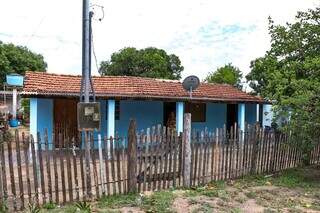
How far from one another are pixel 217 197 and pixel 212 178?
1345mm

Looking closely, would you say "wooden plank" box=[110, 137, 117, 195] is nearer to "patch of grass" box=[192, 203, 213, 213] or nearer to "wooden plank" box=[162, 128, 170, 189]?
"wooden plank" box=[162, 128, 170, 189]

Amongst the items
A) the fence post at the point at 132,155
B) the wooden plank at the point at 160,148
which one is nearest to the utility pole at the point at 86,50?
the fence post at the point at 132,155

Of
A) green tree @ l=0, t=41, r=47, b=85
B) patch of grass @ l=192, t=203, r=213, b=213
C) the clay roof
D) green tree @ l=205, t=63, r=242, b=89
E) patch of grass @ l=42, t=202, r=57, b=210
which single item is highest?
green tree @ l=0, t=41, r=47, b=85

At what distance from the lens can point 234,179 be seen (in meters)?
9.80

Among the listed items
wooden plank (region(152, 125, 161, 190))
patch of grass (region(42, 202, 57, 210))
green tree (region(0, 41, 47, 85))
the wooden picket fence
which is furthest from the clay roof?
green tree (region(0, 41, 47, 85))

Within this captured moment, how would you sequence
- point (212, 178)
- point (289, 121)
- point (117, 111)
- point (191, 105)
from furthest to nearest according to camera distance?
point (191, 105) < point (117, 111) < point (289, 121) < point (212, 178)

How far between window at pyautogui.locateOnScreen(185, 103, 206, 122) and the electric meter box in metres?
11.7

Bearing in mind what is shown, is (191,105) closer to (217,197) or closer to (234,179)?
(234,179)

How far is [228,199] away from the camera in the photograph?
780 centimetres

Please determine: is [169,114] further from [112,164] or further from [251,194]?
[112,164]

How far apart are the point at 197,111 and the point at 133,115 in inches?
145

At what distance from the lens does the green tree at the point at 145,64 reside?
39156 mm

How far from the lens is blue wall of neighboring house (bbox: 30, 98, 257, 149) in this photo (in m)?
14.4

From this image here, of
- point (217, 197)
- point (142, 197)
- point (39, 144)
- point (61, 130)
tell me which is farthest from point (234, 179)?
point (61, 130)
